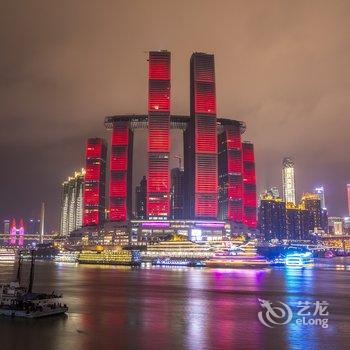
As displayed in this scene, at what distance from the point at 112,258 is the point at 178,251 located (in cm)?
2510

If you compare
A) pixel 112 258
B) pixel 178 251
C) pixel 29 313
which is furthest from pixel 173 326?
pixel 112 258

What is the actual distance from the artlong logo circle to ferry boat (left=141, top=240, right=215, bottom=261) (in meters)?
115

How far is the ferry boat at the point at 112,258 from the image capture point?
588ft

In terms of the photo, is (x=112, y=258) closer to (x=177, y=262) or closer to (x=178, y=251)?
(x=178, y=251)

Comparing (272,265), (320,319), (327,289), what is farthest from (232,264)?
(320,319)

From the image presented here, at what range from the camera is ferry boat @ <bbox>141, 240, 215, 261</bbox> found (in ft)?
593

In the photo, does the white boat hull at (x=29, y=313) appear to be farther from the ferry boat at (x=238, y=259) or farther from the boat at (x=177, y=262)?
the boat at (x=177, y=262)

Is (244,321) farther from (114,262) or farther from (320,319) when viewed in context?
(114,262)

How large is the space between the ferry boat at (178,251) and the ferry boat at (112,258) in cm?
587

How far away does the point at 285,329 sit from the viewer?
43.8 meters

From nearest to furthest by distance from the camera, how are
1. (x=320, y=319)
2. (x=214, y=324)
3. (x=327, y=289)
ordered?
(x=214, y=324), (x=320, y=319), (x=327, y=289)

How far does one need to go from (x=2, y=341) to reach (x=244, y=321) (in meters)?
22.8

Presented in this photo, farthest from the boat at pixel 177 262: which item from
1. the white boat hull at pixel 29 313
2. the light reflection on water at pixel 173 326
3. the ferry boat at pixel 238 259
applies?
the white boat hull at pixel 29 313

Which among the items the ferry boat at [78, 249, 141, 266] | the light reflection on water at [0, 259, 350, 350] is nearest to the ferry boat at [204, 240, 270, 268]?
the ferry boat at [78, 249, 141, 266]
